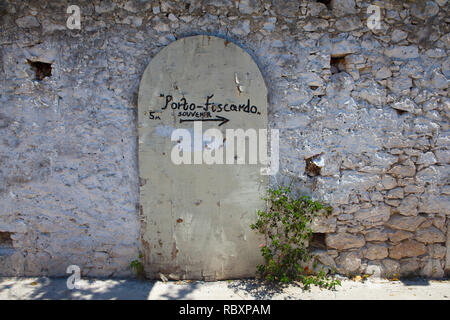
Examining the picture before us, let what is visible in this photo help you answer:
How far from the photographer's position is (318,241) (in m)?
3.37

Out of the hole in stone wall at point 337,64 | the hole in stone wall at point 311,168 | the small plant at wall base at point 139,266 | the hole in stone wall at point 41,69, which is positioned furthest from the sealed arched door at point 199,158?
the hole in stone wall at point 41,69

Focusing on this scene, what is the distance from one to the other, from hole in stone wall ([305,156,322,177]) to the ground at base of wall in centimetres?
124

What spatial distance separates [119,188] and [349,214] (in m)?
2.62

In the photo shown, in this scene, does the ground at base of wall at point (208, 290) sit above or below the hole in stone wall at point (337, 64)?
below

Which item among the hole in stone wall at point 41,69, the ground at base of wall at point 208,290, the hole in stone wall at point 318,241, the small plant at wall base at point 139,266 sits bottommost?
the ground at base of wall at point 208,290

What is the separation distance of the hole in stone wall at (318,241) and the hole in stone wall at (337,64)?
6.30 feet

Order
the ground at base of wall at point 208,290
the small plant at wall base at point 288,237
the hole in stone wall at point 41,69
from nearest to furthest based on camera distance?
the ground at base of wall at point 208,290 < the small plant at wall base at point 288,237 < the hole in stone wall at point 41,69

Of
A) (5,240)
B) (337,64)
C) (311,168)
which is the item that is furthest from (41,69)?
(337,64)

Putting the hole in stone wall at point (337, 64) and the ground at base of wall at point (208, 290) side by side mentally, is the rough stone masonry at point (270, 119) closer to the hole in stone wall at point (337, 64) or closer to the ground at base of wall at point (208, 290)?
the hole in stone wall at point (337, 64)

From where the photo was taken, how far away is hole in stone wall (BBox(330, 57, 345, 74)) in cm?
328

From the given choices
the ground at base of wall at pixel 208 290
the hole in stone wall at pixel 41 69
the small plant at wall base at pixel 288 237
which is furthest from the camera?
the hole in stone wall at pixel 41 69

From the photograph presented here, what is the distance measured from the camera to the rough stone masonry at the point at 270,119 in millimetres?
3154

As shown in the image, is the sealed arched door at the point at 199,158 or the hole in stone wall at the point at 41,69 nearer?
the sealed arched door at the point at 199,158

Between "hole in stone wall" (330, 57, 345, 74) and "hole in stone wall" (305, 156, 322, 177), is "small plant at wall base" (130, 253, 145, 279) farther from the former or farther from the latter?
"hole in stone wall" (330, 57, 345, 74)
